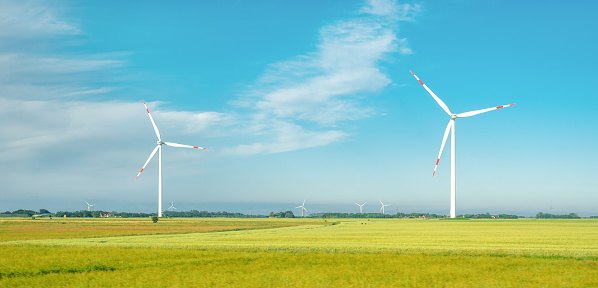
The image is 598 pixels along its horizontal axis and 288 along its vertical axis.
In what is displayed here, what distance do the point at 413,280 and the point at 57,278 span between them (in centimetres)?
2070

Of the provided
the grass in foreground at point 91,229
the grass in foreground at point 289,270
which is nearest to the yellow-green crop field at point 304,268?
the grass in foreground at point 289,270

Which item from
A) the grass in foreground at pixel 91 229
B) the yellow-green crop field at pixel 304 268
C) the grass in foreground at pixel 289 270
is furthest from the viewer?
the grass in foreground at pixel 91 229

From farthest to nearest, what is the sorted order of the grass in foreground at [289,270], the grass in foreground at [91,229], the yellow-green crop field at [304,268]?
the grass in foreground at [91,229], the yellow-green crop field at [304,268], the grass in foreground at [289,270]

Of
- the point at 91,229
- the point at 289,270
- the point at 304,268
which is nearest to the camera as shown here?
the point at 289,270

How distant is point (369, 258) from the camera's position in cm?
4016

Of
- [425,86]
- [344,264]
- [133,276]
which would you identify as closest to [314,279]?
[344,264]

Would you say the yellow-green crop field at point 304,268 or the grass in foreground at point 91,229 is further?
the grass in foreground at point 91,229

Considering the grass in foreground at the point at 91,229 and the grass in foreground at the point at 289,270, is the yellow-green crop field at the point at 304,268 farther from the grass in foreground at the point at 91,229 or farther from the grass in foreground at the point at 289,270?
the grass in foreground at the point at 91,229

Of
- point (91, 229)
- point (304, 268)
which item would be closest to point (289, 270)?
point (304, 268)

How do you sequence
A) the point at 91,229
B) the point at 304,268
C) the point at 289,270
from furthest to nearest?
the point at 91,229, the point at 304,268, the point at 289,270

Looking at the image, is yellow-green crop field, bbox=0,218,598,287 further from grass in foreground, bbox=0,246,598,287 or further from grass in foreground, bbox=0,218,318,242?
grass in foreground, bbox=0,218,318,242

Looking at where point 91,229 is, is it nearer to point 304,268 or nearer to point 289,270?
point 304,268

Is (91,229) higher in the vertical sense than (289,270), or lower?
lower

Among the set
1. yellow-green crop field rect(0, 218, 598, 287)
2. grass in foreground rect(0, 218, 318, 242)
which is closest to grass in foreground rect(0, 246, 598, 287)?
yellow-green crop field rect(0, 218, 598, 287)
